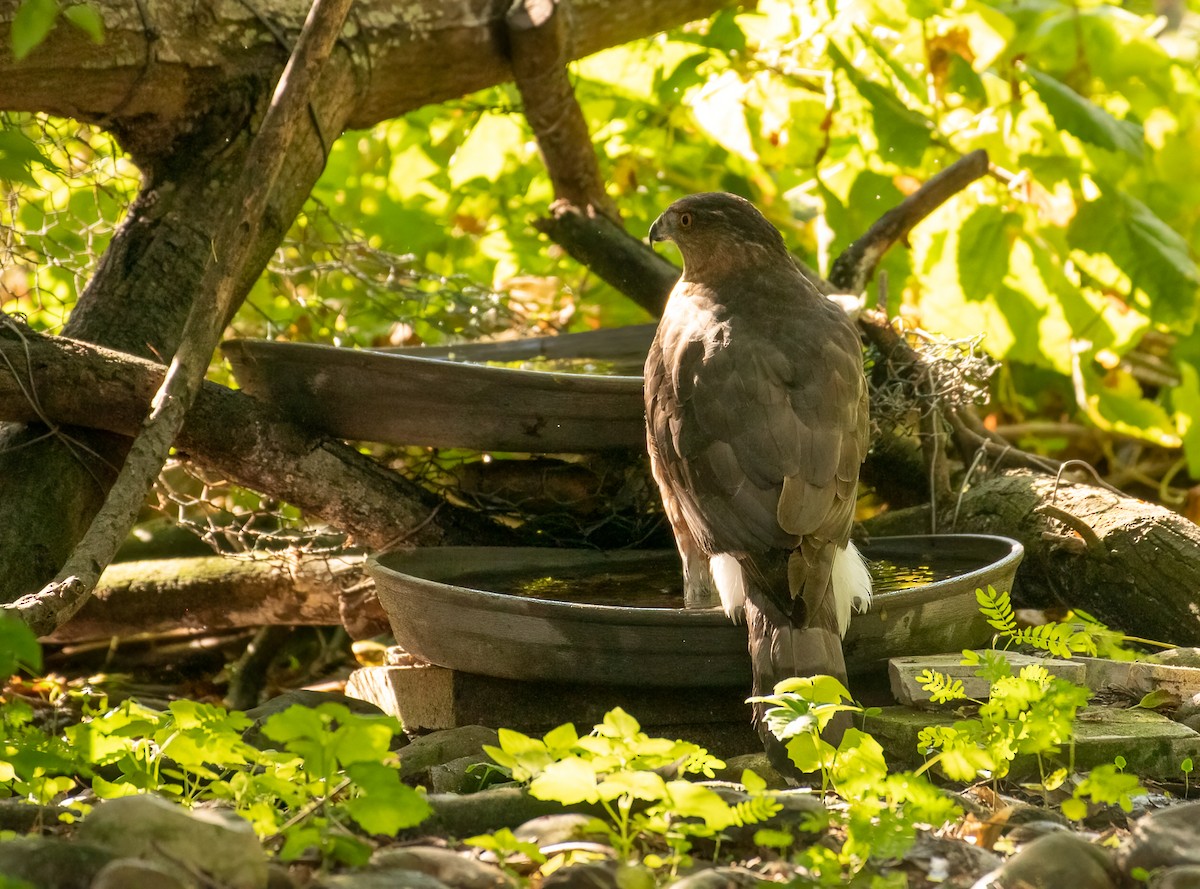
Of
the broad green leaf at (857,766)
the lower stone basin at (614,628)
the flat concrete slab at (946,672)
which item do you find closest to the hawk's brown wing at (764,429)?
the lower stone basin at (614,628)

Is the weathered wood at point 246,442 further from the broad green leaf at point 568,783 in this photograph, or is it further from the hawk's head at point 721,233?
the broad green leaf at point 568,783

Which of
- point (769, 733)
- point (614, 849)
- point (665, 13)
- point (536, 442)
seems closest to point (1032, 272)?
point (665, 13)

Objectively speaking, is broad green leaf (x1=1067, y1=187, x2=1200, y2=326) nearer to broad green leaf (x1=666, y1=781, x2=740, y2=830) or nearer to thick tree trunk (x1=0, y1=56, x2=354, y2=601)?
thick tree trunk (x1=0, y1=56, x2=354, y2=601)

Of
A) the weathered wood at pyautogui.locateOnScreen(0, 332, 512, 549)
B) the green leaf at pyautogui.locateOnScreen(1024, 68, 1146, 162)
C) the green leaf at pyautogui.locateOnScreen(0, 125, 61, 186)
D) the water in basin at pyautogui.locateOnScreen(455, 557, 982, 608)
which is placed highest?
the green leaf at pyautogui.locateOnScreen(1024, 68, 1146, 162)

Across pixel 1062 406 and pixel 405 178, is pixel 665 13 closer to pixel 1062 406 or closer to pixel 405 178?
pixel 405 178

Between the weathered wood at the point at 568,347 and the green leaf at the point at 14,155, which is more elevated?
the weathered wood at the point at 568,347

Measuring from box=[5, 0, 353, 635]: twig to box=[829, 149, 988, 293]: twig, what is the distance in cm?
217

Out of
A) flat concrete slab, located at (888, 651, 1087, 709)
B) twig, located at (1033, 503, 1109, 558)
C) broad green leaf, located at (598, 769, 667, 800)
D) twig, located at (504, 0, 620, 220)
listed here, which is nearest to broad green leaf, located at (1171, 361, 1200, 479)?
twig, located at (1033, 503, 1109, 558)

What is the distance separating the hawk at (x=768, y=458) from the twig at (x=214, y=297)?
3.63 ft

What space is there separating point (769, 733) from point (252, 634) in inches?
113

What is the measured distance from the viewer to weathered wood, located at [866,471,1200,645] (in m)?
3.68

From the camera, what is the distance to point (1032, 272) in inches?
215

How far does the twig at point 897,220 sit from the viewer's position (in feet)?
15.1

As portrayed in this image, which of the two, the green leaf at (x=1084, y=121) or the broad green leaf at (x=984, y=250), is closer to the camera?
the green leaf at (x=1084, y=121)
